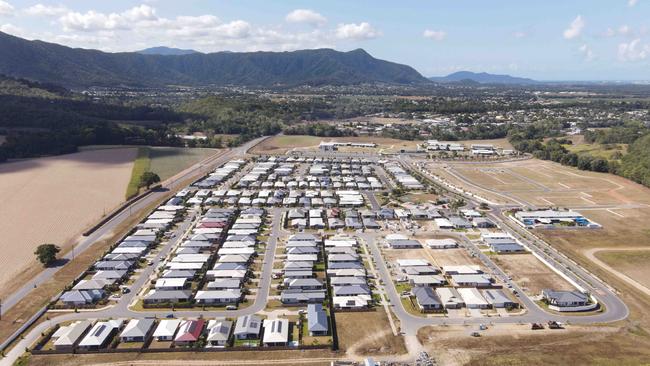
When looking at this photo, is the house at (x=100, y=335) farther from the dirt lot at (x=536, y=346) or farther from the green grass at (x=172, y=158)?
the green grass at (x=172, y=158)

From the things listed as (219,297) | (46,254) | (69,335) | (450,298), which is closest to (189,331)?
(219,297)

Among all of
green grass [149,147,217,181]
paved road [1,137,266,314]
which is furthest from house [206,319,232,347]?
green grass [149,147,217,181]

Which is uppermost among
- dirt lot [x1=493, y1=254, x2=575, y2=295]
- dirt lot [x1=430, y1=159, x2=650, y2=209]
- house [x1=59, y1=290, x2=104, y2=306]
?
dirt lot [x1=430, y1=159, x2=650, y2=209]

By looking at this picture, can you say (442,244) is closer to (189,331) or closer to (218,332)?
(218,332)

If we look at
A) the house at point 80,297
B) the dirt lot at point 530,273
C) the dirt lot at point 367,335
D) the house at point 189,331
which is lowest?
the dirt lot at point 367,335

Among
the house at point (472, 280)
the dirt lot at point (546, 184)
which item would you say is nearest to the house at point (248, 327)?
the house at point (472, 280)

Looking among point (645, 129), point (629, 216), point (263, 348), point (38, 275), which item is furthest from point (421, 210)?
point (645, 129)

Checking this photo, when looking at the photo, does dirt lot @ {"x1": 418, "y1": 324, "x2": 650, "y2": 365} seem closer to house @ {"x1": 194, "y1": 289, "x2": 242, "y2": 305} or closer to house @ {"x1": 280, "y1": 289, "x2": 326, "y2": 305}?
house @ {"x1": 280, "y1": 289, "x2": 326, "y2": 305}

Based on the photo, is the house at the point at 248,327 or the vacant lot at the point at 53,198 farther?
the vacant lot at the point at 53,198
